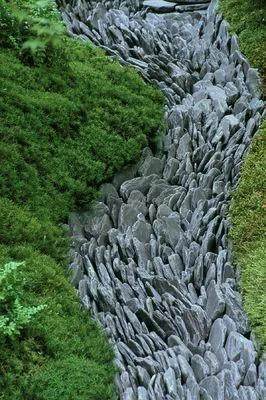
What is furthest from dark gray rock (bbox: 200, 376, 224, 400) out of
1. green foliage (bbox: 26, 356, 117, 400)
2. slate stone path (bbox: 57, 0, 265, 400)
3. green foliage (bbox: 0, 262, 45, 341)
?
green foliage (bbox: 0, 262, 45, 341)

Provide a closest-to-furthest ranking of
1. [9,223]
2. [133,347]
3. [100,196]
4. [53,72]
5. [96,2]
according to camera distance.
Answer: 1. [133,347]
2. [9,223]
3. [100,196]
4. [53,72]
5. [96,2]

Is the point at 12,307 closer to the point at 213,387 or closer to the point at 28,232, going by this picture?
the point at 28,232

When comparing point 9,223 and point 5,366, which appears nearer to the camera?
point 5,366

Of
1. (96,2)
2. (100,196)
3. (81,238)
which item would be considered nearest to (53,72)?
(100,196)

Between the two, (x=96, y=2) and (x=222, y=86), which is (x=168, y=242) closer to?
(x=222, y=86)

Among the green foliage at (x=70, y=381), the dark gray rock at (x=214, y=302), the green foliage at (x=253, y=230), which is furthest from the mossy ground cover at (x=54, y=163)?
the green foliage at (x=253, y=230)

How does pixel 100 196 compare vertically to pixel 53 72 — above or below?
below
